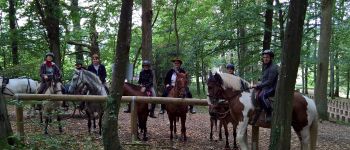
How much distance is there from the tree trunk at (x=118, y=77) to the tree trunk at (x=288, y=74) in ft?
7.87

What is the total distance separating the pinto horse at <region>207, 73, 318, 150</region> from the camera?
812cm

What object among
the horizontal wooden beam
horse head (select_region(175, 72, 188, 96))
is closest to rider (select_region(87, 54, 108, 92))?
the horizontal wooden beam

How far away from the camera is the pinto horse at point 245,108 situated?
812cm

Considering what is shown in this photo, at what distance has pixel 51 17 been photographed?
15797mm

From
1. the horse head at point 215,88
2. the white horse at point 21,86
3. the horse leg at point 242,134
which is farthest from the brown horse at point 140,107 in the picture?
the white horse at point 21,86

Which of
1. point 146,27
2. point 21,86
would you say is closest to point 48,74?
point 21,86

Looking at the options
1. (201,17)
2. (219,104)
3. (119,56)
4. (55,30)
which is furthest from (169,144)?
(201,17)

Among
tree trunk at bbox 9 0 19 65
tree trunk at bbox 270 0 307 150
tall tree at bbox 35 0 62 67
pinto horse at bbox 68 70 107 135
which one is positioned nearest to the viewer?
tree trunk at bbox 270 0 307 150

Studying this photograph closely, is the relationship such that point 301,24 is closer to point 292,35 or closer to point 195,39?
point 292,35

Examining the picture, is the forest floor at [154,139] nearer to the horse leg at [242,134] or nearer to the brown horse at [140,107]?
the brown horse at [140,107]

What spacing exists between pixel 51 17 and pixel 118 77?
10.7 m

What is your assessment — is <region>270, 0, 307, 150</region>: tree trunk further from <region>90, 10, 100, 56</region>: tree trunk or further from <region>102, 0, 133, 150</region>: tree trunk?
<region>90, 10, 100, 56</region>: tree trunk

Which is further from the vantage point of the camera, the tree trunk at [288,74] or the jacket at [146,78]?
the jacket at [146,78]

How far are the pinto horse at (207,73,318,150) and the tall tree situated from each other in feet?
30.5
